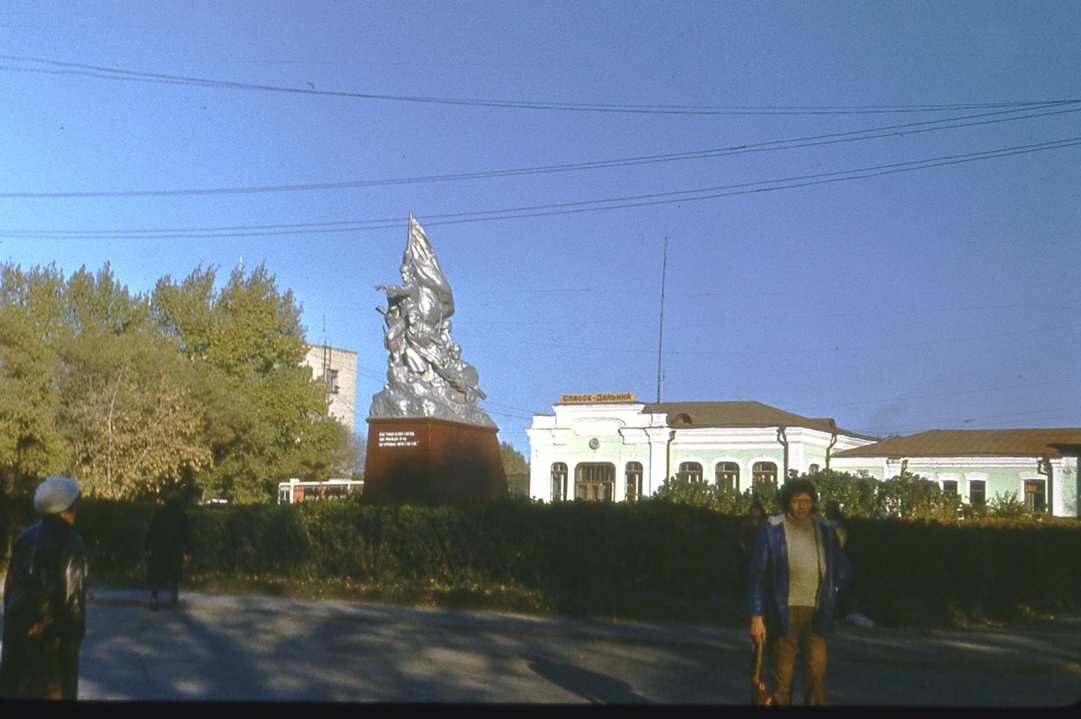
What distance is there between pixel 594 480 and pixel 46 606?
51.3 meters

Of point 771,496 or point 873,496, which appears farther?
point 873,496

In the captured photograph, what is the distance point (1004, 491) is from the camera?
173 ft

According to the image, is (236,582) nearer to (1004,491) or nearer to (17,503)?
(17,503)

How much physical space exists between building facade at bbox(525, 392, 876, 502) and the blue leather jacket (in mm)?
45478

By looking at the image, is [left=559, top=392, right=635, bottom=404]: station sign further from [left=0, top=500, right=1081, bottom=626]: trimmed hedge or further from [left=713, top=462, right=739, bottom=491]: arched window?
[left=0, top=500, right=1081, bottom=626]: trimmed hedge

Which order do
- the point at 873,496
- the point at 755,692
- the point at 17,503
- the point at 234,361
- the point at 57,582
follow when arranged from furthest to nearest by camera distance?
the point at 234,361
the point at 873,496
the point at 17,503
the point at 755,692
the point at 57,582

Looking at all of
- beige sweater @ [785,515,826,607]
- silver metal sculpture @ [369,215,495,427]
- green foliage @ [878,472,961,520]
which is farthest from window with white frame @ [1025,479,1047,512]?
beige sweater @ [785,515,826,607]

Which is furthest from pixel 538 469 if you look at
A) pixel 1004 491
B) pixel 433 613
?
pixel 433 613

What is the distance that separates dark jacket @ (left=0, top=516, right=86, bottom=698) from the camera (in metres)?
6.84

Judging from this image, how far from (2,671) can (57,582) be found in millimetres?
583

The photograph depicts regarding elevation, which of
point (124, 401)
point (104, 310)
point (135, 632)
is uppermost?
point (104, 310)

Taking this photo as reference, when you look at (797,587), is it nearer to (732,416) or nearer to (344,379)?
(732,416)

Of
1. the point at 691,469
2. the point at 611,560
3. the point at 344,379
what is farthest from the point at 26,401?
the point at 344,379

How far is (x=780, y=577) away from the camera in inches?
351
